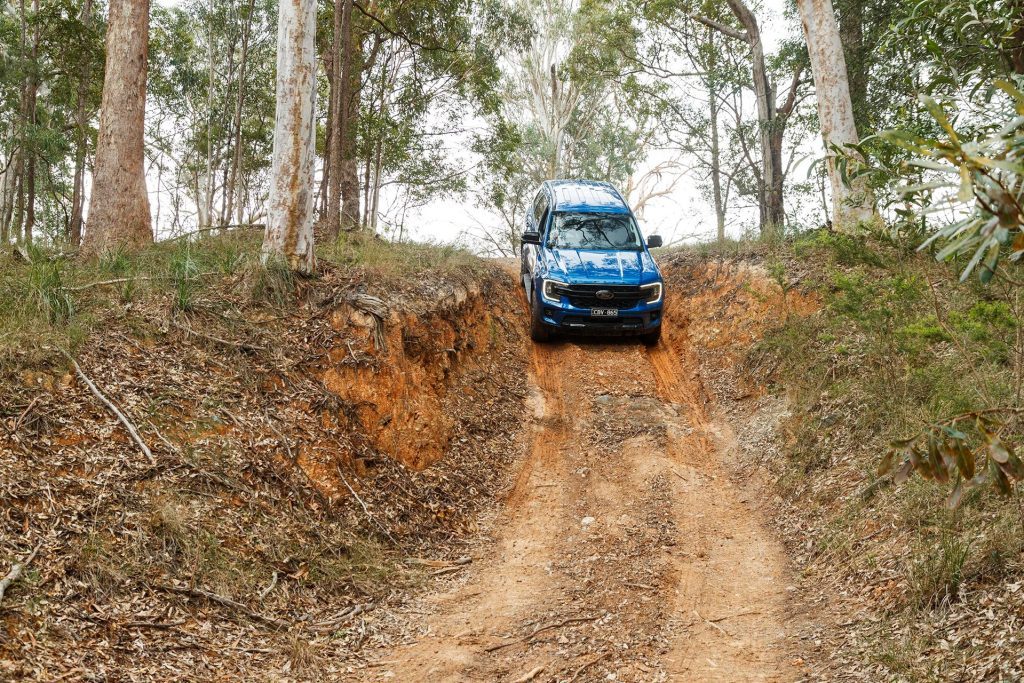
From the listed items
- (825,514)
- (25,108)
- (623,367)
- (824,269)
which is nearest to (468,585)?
(825,514)

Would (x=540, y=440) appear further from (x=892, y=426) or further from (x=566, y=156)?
(x=566, y=156)

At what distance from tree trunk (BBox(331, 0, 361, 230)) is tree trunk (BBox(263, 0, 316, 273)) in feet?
8.90

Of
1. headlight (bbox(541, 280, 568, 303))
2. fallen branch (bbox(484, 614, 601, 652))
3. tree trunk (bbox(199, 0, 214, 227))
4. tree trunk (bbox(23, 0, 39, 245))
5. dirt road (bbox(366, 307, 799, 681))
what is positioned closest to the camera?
dirt road (bbox(366, 307, 799, 681))

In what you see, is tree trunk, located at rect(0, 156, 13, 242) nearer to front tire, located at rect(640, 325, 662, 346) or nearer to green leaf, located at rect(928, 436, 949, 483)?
front tire, located at rect(640, 325, 662, 346)

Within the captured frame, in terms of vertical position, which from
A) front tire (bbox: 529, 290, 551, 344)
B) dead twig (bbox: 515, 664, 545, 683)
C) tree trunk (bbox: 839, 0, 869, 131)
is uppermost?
tree trunk (bbox: 839, 0, 869, 131)

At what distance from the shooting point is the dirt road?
5180mm

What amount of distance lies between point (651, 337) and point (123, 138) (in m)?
8.28

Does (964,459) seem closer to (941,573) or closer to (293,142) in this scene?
(941,573)

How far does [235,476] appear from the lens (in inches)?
239

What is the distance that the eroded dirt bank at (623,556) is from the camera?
5207 millimetres

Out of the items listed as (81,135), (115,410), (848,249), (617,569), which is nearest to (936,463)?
(617,569)

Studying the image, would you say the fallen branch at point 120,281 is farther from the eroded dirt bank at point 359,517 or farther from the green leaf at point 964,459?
the green leaf at point 964,459

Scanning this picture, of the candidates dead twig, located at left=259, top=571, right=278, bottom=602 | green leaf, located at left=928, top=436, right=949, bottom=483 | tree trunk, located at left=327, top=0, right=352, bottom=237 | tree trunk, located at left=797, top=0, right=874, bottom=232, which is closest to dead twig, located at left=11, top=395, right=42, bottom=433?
dead twig, located at left=259, top=571, right=278, bottom=602

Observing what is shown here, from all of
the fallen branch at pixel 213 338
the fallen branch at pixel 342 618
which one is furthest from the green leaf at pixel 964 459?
the fallen branch at pixel 213 338
